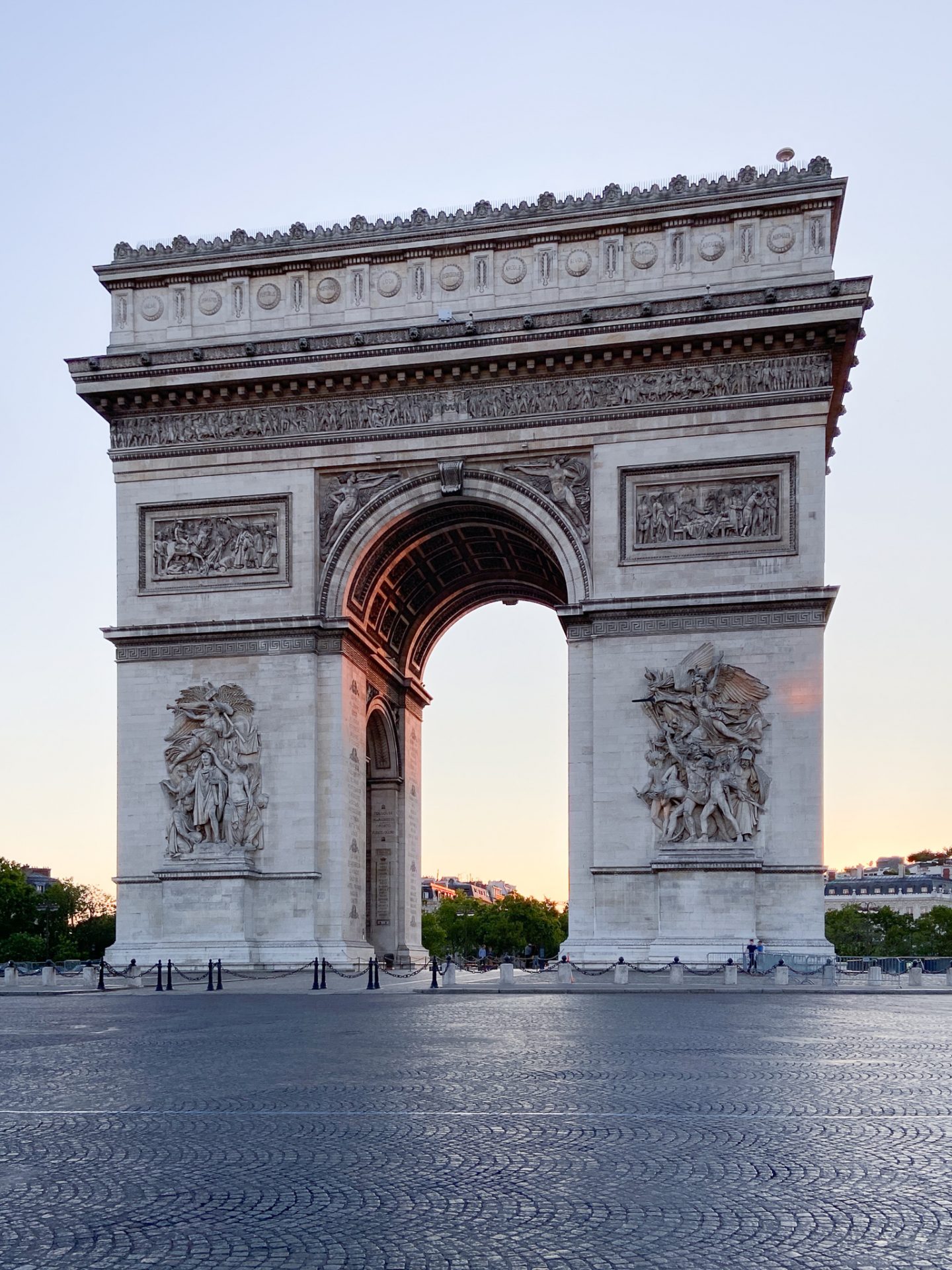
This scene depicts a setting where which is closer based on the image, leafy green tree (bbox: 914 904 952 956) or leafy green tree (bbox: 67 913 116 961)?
leafy green tree (bbox: 67 913 116 961)

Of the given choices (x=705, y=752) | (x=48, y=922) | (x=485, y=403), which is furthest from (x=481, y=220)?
(x=48, y=922)

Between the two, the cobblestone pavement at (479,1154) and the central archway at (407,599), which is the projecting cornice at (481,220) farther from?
the cobblestone pavement at (479,1154)

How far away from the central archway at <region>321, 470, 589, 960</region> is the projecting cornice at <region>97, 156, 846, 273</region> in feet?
18.8

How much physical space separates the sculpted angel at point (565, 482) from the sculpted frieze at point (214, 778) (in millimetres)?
8115

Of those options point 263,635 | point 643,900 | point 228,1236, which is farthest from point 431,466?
point 228,1236

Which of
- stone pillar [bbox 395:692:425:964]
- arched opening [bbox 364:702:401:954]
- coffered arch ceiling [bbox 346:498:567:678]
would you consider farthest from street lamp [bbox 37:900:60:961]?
coffered arch ceiling [bbox 346:498:567:678]

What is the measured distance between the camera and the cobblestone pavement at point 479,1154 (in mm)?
5586

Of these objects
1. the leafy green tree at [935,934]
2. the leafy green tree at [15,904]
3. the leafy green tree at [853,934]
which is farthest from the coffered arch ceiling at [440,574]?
the leafy green tree at [935,934]

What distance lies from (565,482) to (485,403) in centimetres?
253

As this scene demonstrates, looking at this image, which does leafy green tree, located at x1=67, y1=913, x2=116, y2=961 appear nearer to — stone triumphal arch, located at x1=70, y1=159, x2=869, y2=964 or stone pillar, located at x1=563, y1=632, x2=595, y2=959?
stone triumphal arch, located at x1=70, y1=159, x2=869, y2=964

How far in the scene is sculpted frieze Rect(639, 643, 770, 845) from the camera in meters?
27.9

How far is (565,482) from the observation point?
3031 cm

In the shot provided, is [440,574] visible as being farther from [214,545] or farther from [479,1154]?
[479,1154]

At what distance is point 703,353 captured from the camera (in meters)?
29.4
